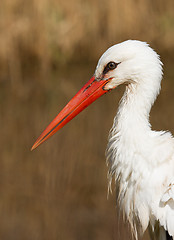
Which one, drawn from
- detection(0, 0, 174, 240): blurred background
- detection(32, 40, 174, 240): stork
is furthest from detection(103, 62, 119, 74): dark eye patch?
detection(0, 0, 174, 240): blurred background

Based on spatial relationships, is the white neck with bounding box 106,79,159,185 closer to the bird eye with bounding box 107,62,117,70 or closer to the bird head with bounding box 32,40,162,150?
the bird head with bounding box 32,40,162,150

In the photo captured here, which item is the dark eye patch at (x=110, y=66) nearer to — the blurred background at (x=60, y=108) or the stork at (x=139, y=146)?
the stork at (x=139, y=146)

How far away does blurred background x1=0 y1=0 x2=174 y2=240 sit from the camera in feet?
26.1

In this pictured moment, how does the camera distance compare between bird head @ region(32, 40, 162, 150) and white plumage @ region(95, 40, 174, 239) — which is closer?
white plumage @ region(95, 40, 174, 239)

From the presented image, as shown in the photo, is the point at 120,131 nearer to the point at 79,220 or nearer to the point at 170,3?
the point at 79,220

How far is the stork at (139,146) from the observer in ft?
14.7

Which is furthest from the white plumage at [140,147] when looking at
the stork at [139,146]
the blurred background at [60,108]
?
the blurred background at [60,108]

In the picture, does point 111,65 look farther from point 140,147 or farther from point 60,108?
point 60,108

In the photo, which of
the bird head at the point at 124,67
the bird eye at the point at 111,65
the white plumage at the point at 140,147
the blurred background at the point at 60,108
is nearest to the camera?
the white plumage at the point at 140,147

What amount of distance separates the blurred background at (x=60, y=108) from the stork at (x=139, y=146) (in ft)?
1.89

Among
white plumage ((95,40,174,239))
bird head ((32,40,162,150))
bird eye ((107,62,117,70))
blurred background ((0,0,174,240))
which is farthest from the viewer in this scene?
blurred background ((0,0,174,240))

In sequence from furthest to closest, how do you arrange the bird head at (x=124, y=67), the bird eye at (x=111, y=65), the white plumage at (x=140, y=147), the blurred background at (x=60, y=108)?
the blurred background at (x=60, y=108), the bird eye at (x=111, y=65), the bird head at (x=124, y=67), the white plumage at (x=140, y=147)

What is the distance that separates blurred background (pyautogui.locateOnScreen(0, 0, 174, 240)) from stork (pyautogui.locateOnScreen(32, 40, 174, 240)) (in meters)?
0.58

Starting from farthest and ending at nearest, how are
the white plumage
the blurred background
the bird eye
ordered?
the blurred background → the bird eye → the white plumage
